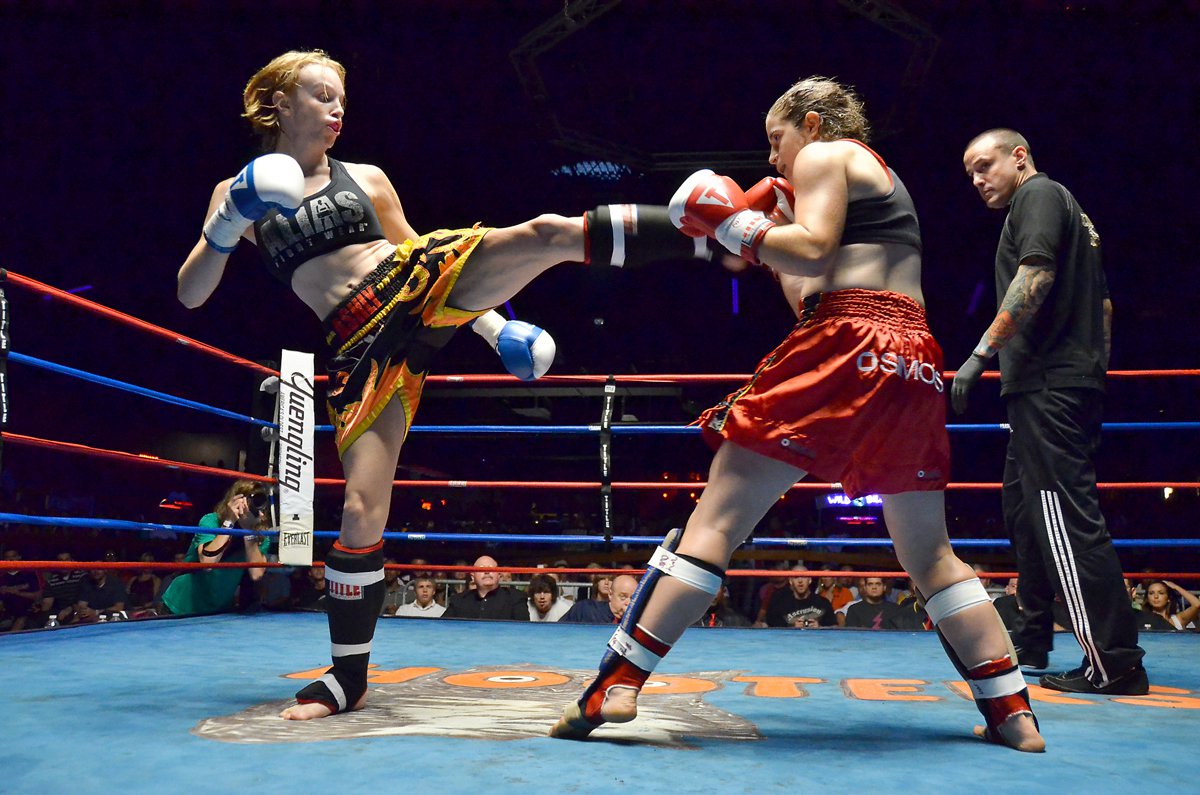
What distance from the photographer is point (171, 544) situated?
309 inches

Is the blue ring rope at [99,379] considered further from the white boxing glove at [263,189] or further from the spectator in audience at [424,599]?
the spectator in audience at [424,599]

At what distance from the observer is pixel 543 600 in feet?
15.4

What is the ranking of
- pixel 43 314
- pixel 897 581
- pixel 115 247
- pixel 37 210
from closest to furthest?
pixel 897 581 → pixel 37 210 → pixel 115 247 → pixel 43 314

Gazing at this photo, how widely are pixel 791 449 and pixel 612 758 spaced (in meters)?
0.51

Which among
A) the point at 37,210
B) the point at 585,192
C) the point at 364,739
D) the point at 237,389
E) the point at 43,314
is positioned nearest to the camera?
the point at 364,739

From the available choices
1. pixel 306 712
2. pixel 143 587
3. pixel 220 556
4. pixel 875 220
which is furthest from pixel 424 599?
pixel 875 220

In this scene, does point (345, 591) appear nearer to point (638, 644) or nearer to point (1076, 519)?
point (638, 644)

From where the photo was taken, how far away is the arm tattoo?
2.01 m

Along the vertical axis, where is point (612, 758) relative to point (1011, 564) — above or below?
above

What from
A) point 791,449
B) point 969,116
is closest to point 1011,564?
point 969,116

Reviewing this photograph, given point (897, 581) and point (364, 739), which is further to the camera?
point (897, 581)

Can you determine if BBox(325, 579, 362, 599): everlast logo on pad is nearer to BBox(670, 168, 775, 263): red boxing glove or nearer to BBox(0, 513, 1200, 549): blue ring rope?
BBox(670, 168, 775, 263): red boxing glove

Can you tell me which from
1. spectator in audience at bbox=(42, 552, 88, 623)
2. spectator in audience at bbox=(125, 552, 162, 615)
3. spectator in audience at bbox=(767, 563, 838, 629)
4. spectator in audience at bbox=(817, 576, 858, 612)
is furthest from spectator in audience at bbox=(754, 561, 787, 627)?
spectator in audience at bbox=(42, 552, 88, 623)

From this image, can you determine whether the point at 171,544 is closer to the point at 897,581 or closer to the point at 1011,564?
the point at 897,581
